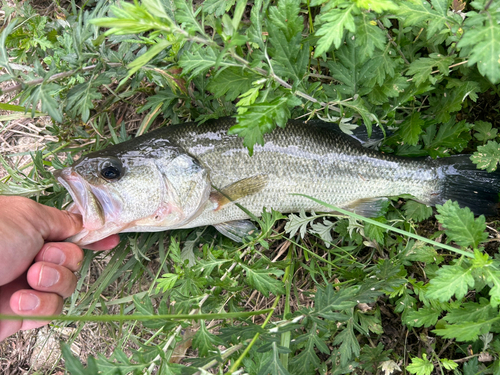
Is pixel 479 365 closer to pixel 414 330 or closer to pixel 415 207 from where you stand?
pixel 414 330

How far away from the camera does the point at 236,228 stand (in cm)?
305

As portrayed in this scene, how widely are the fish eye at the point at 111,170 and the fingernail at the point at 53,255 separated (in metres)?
0.71

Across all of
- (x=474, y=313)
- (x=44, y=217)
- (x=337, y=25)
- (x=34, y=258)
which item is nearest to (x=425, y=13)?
(x=337, y=25)

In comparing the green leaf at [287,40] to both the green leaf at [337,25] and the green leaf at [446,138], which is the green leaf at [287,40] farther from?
the green leaf at [446,138]

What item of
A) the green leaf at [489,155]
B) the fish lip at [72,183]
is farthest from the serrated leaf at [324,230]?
the fish lip at [72,183]

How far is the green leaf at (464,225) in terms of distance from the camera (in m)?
2.01

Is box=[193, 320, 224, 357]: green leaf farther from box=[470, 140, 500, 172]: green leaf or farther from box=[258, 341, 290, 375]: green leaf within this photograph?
box=[470, 140, 500, 172]: green leaf

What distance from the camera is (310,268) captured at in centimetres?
294

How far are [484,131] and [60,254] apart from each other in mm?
3387

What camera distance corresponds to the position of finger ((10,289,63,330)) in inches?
102

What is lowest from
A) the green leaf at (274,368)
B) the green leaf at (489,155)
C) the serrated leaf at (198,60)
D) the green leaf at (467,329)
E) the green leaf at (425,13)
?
the green leaf at (274,368)

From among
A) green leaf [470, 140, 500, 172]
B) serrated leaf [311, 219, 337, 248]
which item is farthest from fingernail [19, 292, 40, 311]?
green leaf [470, 140, 500, 172]

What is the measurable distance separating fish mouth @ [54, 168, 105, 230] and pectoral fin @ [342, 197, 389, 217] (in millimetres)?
1939

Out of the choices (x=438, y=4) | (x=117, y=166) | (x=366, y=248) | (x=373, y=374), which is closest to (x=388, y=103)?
(x=438, y=4)
